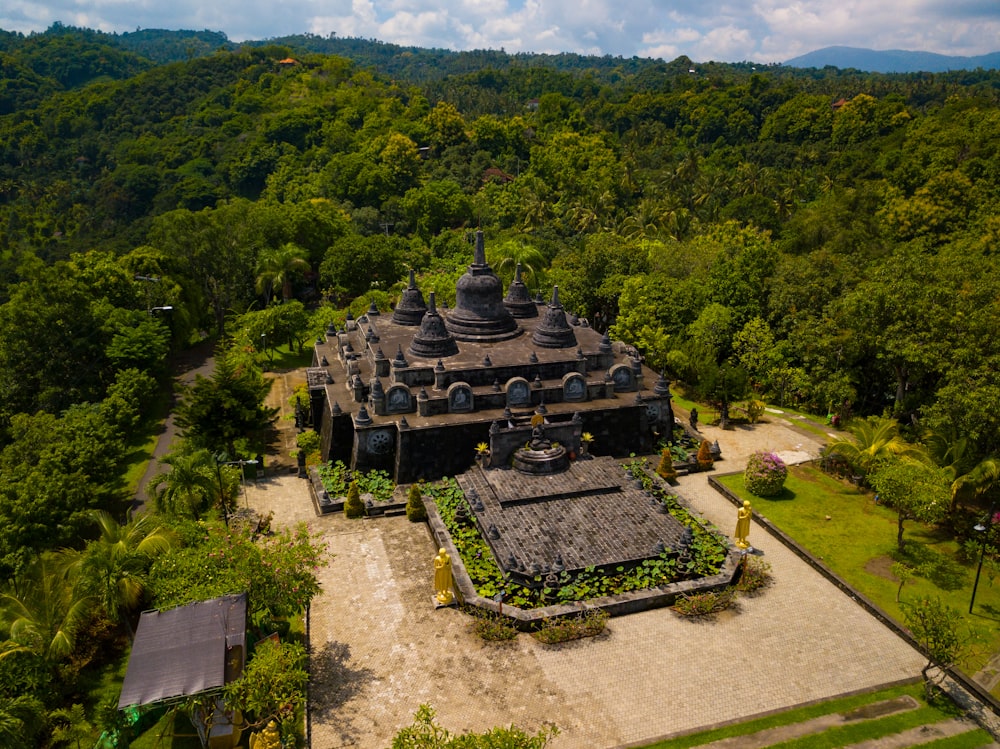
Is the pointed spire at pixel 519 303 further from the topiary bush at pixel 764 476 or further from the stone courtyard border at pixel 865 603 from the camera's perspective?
the topiary bush at pixel 764 476

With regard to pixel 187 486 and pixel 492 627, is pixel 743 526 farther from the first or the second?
pixel 187 486

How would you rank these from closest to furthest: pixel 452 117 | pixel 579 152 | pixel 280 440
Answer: pixel 280 440, pixel 579 152, pixel 452 117

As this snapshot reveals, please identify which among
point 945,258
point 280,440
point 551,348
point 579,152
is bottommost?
point 280,440

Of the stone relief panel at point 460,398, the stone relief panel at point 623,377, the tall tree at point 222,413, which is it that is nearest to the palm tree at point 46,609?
the tall tree at point 222,413

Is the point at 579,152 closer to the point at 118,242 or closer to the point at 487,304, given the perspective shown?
the point at 118,242

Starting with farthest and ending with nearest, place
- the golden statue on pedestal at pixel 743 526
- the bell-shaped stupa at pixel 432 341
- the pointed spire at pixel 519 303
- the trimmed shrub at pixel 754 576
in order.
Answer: the pointed spire at pixel 519 303
the bell-shaped stupa at pixel 432 341
the golden statue on pedestal at pixel 743 526
the trimmed shrub at pixel 754 576

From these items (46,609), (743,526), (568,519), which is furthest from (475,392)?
(46,609)

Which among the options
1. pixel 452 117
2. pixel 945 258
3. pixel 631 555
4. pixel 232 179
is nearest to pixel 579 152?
pixel 452 117
